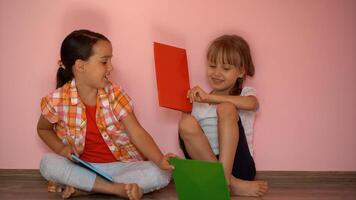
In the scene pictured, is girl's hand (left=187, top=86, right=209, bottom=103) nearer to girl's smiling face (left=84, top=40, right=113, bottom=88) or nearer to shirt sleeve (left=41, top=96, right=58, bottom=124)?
girl's smiling face (left=84, top=40, right=113, bottom=88)

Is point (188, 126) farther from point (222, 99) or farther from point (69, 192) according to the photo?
point (69, 192)

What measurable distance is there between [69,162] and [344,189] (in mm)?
923

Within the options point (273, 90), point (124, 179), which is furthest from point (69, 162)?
point (273, 90)

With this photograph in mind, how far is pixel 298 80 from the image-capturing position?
1.79 m

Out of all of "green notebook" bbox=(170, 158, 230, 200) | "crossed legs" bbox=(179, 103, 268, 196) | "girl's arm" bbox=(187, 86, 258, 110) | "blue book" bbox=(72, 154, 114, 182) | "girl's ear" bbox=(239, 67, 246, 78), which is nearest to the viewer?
"green notebook" bbox=(170, 158, 230, 200)

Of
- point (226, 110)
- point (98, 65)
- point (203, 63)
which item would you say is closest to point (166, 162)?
point (226, 110)

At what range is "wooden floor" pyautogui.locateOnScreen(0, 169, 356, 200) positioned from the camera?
1.51m

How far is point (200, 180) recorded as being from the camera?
1.28m

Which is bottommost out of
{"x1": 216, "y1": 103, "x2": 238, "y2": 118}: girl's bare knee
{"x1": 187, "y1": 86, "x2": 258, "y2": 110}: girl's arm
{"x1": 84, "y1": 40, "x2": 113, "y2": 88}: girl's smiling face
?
{"x1": 216, "y1": 103, "x2": 238, "y2": 118}: girl's bare knee

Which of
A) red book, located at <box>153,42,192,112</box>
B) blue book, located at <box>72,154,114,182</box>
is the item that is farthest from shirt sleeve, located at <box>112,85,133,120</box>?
blue book, located at <box>72,154,114,182</box>

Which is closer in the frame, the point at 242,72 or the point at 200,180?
the point at 200,180

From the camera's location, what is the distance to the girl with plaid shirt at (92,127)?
151 centimetres

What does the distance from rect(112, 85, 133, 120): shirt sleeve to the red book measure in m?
0.11

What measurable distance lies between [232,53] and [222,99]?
0.18 m
